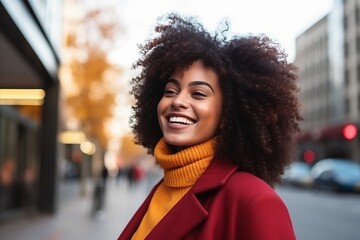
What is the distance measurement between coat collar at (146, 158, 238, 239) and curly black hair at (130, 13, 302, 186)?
4.5 inches

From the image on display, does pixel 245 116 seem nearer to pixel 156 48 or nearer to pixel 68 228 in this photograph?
pixel 156 48

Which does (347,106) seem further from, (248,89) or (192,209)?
(192,209)

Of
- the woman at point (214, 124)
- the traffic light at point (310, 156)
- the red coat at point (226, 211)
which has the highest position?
the traffic light at point (310, 156)

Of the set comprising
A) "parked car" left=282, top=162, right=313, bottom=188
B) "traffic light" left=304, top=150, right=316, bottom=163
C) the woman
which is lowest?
"parked car" left=282, top=162, right=313, bottom=188

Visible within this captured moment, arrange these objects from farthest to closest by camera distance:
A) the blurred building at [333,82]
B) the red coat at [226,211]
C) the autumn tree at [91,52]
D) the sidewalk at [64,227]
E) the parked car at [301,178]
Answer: the blurred building at [333,82] < the parked car at [301,178] < the autumn tree at [91,52] < the sidewalk at [64,227] < the red coat at [226,211]

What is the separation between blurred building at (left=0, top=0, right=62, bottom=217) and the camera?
43.4 feet

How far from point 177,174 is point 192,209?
0.28m

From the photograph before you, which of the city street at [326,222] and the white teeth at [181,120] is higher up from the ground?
the white teeth at [181,120]

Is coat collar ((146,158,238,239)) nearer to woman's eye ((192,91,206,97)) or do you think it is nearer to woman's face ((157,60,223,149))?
woman's face ((157,60,223,149))

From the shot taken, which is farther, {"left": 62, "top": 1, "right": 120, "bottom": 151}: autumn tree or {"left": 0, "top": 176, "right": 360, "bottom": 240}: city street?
{"left": 62, "top": 1, "right": 120, "bottom": 151}: autumn tree

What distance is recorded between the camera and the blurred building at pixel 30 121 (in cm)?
1324

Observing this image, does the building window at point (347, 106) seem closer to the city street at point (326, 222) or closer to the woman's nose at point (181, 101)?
the city street at point (326, 222)

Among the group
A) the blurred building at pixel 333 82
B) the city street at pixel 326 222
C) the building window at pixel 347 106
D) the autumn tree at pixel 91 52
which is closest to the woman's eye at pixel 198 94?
the city street at pixel 326 222

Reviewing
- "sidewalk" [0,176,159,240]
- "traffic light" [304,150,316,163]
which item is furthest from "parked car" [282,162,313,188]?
"sidewalk" [0,176,159,240]
